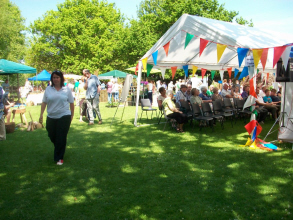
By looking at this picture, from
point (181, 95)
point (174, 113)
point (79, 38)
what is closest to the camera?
point (174, 113)

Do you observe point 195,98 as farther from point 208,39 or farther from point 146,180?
point 146,180

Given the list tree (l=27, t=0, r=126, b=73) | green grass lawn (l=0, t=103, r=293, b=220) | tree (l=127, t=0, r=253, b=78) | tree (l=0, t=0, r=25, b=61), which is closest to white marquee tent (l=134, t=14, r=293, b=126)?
green grass lawn (l=0, t=103, r=293, b=220)

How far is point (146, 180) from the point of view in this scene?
435 cm

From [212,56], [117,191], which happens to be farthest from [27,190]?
[212,56]

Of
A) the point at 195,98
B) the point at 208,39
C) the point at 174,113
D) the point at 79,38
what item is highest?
the point at 79,38

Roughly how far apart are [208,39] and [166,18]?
2834cm

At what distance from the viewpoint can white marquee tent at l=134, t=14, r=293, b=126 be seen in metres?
6.91

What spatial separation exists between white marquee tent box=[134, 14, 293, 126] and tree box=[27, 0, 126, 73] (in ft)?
83.1

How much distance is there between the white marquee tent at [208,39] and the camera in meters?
6.91

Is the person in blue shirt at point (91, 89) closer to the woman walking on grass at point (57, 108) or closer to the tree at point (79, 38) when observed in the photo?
the woman walking on grass at point (57, 108)

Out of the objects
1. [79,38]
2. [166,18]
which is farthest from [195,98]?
[79,38]

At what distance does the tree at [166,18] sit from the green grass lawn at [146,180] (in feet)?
90.8

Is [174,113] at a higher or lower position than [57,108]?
lower

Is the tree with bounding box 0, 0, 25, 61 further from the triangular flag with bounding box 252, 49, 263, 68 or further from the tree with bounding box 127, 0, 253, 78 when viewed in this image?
the triangular flag with bounding box 252, 49, 263, 68
